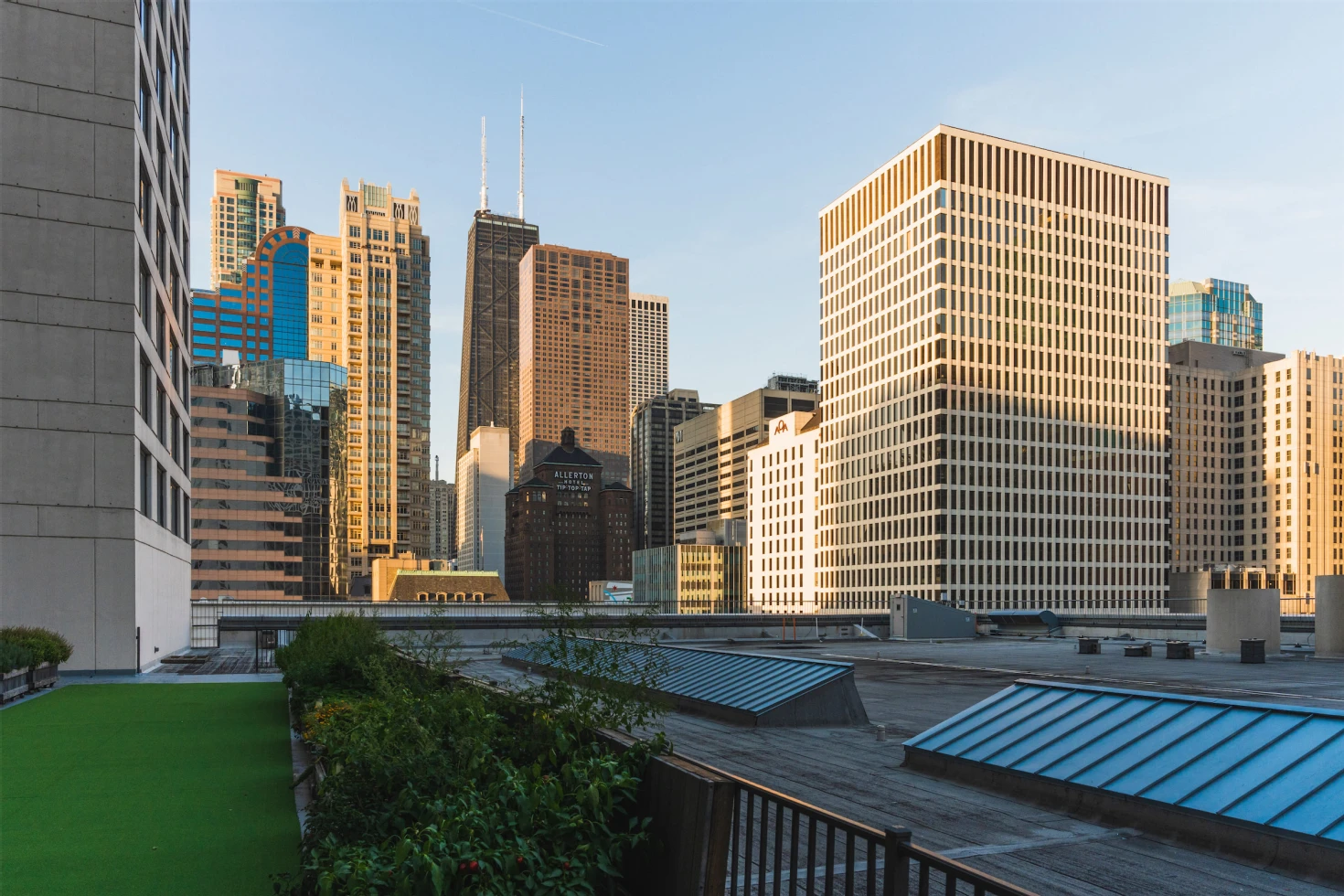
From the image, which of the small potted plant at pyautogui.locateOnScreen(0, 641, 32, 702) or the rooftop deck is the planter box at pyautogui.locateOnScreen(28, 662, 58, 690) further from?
the rooftop deck

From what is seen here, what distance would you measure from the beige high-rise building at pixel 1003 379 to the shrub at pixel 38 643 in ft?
376

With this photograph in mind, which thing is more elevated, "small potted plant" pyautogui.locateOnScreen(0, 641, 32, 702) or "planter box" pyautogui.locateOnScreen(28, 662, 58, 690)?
"small potted plant" pyautogui.locateOnScreen(0, 641, 32, 702)

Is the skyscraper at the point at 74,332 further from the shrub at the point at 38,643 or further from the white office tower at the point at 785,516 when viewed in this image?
the white office tower at the point at 785,516

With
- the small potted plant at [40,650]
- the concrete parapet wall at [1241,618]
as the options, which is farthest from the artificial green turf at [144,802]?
the concrete parapet wall at [1241,618]

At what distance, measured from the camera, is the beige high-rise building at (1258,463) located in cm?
17662

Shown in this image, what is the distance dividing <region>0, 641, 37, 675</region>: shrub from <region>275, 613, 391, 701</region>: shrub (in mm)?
8129

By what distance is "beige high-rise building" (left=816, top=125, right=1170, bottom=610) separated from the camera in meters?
132

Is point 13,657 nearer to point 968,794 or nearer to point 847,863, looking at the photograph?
point 968,794

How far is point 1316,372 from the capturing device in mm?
177250

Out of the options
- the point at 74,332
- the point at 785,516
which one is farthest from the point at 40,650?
the point at 785,516

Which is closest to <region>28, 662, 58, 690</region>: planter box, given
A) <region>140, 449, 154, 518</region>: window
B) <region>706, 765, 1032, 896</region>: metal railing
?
<region>140, 449, 154, 518</region>: window

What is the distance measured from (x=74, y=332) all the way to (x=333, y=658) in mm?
21656

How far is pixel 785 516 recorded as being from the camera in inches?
6811

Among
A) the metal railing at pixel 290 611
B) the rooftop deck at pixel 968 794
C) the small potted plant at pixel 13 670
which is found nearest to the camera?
the rooftop deck at pixel 968 794
